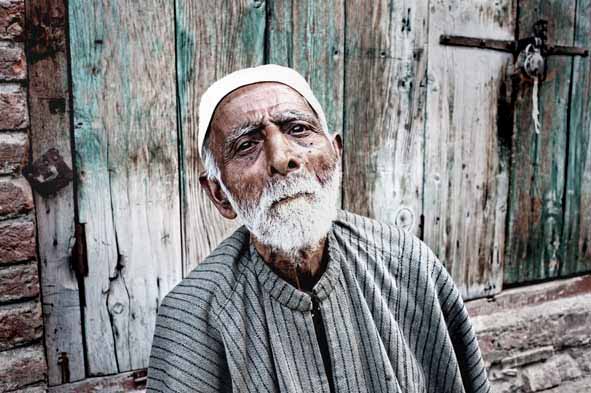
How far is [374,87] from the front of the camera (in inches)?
91.9

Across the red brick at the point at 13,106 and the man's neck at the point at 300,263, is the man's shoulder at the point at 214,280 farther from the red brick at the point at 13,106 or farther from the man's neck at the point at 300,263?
the red brick at the point at 13,106

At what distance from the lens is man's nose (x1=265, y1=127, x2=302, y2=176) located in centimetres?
142

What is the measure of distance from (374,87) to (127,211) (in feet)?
3.65

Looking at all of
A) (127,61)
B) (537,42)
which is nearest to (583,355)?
(537,42)

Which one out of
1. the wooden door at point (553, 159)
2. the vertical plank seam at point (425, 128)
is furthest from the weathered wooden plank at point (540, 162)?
the vertical plank seam at point (425, 128)

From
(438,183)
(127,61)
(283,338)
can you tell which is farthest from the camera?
(438,183)

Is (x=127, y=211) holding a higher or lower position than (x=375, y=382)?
higher

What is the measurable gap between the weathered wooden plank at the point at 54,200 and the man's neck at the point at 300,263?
654mm

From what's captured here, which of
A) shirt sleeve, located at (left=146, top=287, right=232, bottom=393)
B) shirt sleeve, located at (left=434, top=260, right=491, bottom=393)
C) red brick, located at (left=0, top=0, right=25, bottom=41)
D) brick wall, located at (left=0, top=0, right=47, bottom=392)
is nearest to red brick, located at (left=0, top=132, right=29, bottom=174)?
brick wall, located at (left=0, top=0, right=47, bottom=392)

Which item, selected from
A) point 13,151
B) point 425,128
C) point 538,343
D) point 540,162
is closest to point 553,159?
point 540,162

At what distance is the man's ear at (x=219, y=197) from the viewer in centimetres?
162

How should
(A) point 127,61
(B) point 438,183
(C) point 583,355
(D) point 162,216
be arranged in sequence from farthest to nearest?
(C) point 583,355
(B) point 438,183
(D) point 162,216
(A) point 127,61

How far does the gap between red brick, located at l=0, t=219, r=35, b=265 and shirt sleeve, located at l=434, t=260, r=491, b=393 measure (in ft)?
3.79

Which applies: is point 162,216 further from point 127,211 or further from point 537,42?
point 537,42
